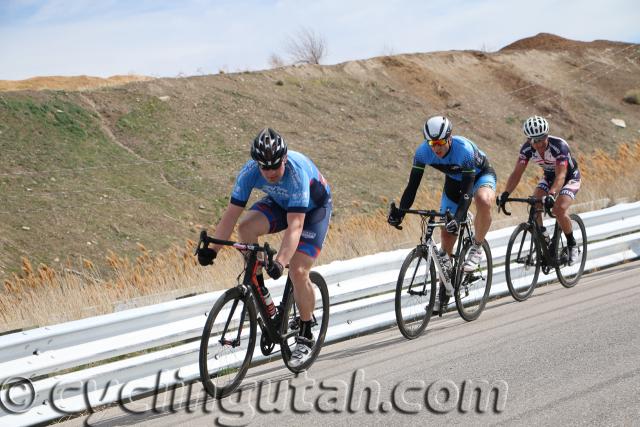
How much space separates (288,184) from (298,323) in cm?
124

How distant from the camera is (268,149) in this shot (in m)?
6.61

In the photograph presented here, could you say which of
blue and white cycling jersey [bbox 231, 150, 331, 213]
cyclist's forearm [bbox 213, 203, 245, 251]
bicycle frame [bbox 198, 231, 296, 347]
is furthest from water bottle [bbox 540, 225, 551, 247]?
cyclist's forearm [bbox 213, 203, 245, 251]

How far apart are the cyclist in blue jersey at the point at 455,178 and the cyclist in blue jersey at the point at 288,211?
1488 mm

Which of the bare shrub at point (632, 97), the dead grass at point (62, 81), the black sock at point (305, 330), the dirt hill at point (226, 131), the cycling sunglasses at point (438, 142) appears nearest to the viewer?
the black sock at point (305, 330)

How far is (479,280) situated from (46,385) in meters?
5.05

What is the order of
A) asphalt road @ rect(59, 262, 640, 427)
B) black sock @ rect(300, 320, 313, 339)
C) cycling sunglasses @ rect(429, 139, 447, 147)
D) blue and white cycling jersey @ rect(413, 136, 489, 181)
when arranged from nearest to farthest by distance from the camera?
asphalt road @ rect(59, 262, 640, 427)
black sock @ rect(300, 320, 313, 339)
cycling sunglasses @ rect(429, 139, 447, 147)
blue and white cycling jersey @ rect(413, 136, 489, 181)

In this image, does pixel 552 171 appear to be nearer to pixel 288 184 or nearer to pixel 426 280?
pixel 426 280

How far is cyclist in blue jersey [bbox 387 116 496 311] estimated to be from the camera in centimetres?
870

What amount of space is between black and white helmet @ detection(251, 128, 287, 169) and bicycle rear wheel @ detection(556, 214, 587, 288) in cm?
556

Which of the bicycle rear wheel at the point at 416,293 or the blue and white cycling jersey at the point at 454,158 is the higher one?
the blue and white cycling jersey at the point at 454,158

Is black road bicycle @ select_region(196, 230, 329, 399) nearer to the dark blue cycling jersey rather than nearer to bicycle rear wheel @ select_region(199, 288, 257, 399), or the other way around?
bicycle rear wheel @ select_region(199, 288, 257, 399)

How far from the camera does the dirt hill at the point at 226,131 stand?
2355 cm

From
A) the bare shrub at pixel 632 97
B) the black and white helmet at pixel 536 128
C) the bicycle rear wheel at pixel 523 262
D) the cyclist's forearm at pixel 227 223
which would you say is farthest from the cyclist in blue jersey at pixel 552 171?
the bare shrub at pixel 632 97

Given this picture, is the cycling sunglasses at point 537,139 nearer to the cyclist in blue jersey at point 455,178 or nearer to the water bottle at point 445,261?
the cyclist in blue jersey at point 455,178
